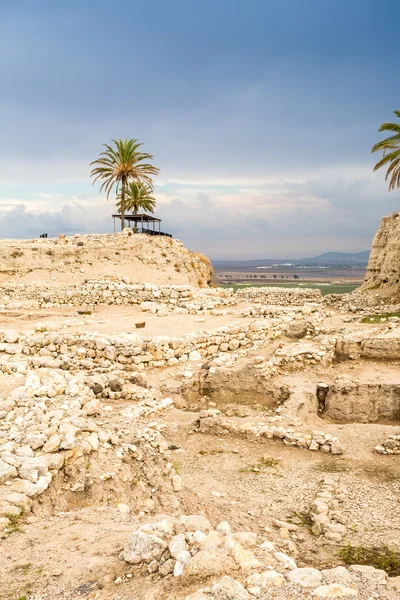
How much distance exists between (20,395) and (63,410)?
1.10 meters

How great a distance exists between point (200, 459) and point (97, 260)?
21224mm

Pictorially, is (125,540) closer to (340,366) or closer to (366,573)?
(366,573)

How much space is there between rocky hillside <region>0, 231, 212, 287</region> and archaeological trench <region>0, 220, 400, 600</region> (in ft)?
26.7

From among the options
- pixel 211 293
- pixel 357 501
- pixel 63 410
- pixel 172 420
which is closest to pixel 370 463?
pixel 357 501

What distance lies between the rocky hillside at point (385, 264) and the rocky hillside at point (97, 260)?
40.9 ft

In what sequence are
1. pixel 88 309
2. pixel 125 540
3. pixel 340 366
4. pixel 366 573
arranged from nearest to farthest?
pixel 366 573
pixel 125 540
pixel 340 366
pixel 88 309

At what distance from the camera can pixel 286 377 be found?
485 inches

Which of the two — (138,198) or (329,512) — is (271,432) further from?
(138,198)

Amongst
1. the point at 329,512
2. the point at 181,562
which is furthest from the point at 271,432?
the point at 181,562

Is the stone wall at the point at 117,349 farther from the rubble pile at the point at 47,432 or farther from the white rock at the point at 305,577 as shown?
the white rock at the point at 305,577

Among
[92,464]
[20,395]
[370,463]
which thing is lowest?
[370,463]

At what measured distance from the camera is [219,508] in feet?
20.0

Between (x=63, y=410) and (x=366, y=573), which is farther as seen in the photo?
(x=63, y=410)

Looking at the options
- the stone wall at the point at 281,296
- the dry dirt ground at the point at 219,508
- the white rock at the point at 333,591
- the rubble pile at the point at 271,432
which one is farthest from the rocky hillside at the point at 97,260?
the white rock at the point at 333,591
